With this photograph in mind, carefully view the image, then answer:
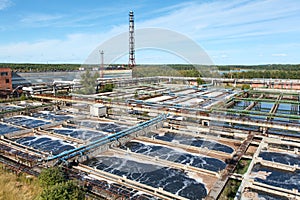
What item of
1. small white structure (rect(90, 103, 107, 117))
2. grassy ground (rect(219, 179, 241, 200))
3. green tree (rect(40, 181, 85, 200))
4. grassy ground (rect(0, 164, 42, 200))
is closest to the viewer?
green tree (rect(40, 181, 85, 200))

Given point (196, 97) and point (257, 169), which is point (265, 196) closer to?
point (257, 169)

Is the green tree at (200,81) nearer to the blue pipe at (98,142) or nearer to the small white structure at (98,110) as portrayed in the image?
the small white structure at (98,110)

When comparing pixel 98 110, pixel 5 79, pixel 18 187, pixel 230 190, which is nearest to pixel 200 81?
pixel 98 110

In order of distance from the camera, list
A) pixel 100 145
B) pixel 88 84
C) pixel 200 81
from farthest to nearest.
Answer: pixel 200 81
pixel 88 84
pixel 100 145

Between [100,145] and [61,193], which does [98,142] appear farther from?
[61,193]

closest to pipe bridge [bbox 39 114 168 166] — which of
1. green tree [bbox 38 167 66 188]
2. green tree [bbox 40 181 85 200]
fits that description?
green tree [bbox 38 167 66 188]

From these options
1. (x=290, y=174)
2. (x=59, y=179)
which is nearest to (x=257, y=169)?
(x=290, y=174)

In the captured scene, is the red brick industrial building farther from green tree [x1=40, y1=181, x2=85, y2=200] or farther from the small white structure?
green tree [x1=40, y1=181, x2=85, y2=200]
